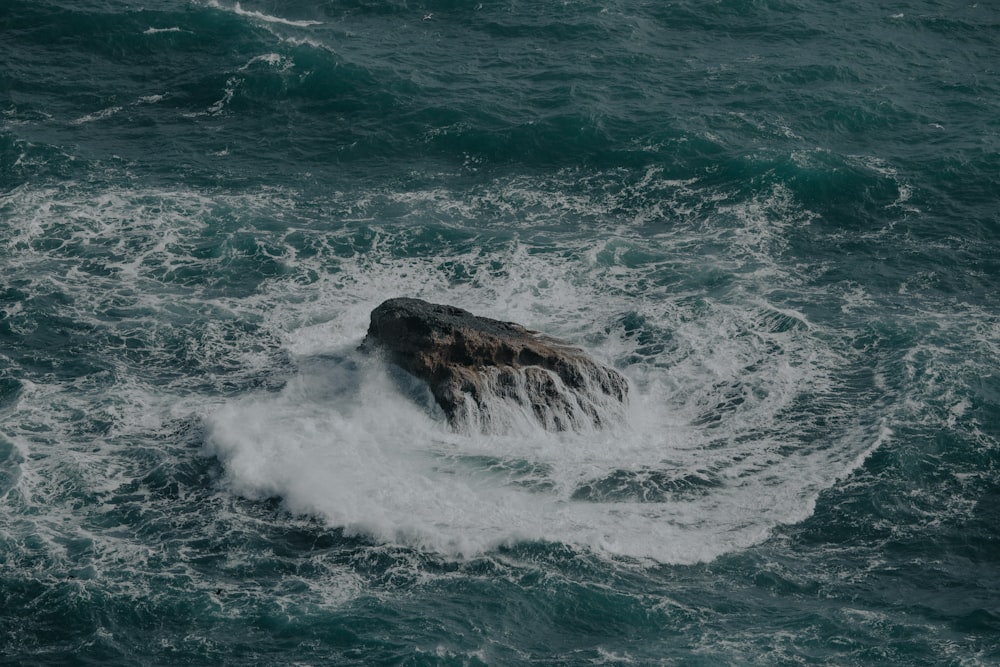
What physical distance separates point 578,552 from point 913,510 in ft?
52.6

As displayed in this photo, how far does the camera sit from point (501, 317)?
77.7 meters

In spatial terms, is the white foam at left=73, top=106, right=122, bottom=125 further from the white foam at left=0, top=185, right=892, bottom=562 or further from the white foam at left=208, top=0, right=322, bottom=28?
the white foam at left=208, top=0, right=322, bottom=28

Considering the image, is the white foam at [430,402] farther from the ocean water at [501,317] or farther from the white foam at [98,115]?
the white foam at [98,115]

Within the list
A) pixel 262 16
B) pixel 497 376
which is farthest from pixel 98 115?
pixel 497 376

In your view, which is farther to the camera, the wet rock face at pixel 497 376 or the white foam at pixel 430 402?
the wet rock face at pixel 497 376

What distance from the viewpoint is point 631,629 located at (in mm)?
56812

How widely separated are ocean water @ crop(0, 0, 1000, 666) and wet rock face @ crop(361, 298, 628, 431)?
4.40ft

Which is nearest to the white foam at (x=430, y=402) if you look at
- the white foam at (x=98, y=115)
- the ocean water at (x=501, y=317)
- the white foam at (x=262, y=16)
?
the ocean water at (x=501, y=317)

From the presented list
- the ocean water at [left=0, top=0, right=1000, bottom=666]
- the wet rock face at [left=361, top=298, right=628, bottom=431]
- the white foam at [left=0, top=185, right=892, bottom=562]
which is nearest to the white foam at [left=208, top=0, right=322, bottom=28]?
the ocean water at [left=0, top=0, right=1000, bottom=666]

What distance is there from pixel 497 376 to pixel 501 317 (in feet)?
28.5

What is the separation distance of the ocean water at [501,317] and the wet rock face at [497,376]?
1.34m

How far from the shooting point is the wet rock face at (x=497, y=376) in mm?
69250

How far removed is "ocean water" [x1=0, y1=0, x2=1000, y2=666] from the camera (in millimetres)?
58062

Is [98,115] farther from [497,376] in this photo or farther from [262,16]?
[497,376]
